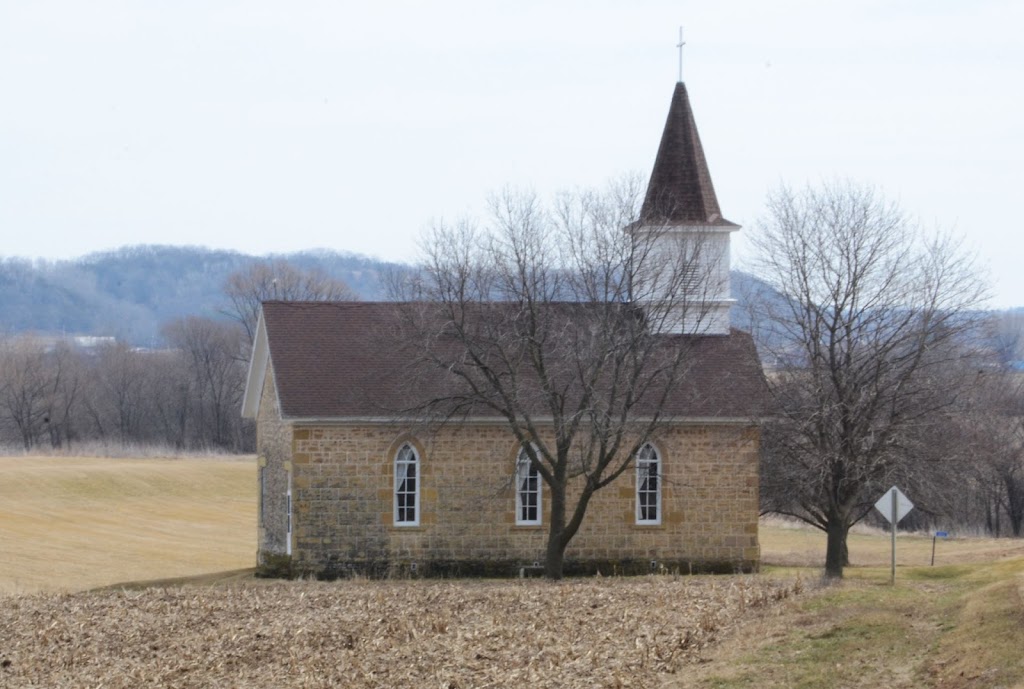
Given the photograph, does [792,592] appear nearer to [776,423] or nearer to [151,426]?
[776,423]

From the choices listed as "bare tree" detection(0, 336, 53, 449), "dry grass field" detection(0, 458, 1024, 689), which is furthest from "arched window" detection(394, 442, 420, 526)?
"bare tree" detection(0, 336, 53, 449)

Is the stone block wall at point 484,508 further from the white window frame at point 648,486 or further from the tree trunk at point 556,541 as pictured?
the tree trunk at point 556,541

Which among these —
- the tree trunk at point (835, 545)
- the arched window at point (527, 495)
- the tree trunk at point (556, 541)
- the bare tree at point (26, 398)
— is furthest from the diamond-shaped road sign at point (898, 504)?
the bare tree at point (26, 398)

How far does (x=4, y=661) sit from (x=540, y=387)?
14.5 metres

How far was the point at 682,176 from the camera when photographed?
38375 millimetres

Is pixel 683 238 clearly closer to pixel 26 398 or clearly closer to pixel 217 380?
Result: pixel 26 398

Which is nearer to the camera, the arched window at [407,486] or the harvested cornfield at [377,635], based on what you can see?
the harvested cornfield at [377,635]

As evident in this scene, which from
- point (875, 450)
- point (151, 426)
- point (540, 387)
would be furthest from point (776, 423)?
point (151, 426)

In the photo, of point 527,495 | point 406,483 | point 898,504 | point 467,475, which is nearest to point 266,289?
point 406,483

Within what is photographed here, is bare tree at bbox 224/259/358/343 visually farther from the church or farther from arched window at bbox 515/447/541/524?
arched window at bbox 515/447/541/524

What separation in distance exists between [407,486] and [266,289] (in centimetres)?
7736

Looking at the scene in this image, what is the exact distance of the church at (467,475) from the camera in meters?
34.8

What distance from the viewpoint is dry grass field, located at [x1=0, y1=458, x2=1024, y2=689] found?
62.4ft

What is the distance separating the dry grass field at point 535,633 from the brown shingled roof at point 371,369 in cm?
437
